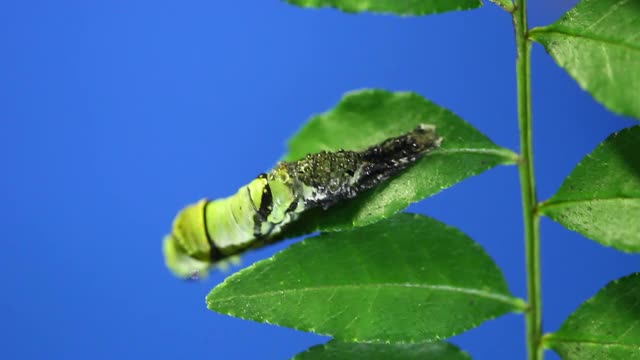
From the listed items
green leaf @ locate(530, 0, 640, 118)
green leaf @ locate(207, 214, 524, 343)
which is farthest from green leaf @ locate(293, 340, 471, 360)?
green leaf @ locate(530, 0, 640, 118)

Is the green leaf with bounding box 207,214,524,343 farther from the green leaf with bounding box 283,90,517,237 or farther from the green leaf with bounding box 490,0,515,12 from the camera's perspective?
the green leaf with bounding box 490,0,515,12

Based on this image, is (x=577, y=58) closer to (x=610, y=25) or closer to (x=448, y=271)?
(x=610, y=25)

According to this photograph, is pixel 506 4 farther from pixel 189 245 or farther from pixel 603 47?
pixel 189 245

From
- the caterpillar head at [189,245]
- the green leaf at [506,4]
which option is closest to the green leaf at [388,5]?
the green leaf at [506,4]

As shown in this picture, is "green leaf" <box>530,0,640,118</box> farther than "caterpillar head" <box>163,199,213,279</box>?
No

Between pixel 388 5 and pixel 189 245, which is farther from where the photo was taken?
pixel 189 245

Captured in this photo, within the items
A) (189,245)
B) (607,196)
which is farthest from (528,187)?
(189,245)

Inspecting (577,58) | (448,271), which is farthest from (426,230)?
(577,58)
